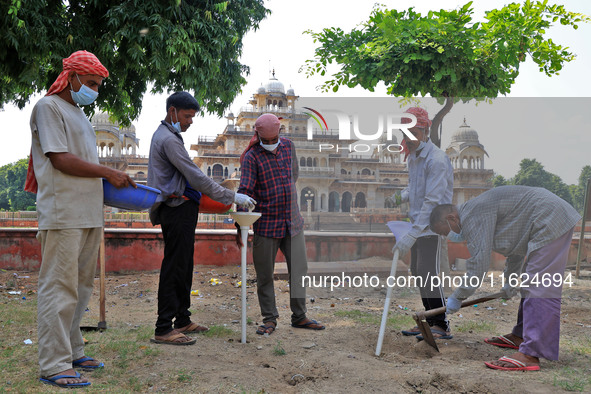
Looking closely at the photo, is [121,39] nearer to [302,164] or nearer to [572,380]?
[572,380]

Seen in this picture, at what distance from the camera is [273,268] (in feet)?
11.0

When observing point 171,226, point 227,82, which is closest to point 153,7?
point 227,82

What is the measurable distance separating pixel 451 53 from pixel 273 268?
3544mm

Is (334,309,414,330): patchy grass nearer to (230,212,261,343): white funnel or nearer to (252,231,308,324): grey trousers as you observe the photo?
(252,231,308,324): grey trousers

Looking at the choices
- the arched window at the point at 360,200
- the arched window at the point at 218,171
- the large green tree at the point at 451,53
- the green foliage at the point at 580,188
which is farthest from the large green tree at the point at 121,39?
the arched window at the point at 218,171

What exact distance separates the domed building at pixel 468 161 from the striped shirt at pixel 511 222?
0.25 metres

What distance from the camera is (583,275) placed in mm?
7188

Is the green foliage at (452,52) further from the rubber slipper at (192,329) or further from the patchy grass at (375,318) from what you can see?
the rubber slipper at (192,329)

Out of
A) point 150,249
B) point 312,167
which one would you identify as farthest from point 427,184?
point 312,167

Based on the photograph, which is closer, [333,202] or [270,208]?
[270,208]

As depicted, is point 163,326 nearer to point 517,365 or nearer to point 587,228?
point 517,365

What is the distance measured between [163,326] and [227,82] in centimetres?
534

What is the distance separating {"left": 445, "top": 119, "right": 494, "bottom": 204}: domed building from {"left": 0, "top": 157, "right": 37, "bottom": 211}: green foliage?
47.6 meters

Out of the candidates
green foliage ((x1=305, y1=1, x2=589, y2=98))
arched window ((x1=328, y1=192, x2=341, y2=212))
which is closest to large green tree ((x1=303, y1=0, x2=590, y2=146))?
green foliage ((x1=305, y1=1, x2=589, y2=98))
